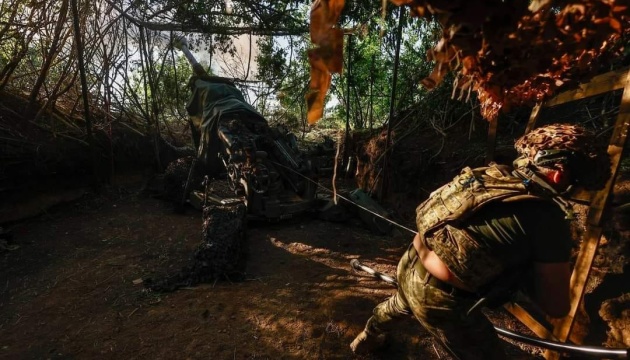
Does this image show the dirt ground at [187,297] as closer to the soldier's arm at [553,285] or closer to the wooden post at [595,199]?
the wooden post at [595,199]

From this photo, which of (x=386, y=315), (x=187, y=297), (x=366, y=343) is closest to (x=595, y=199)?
(x=386, y=315)

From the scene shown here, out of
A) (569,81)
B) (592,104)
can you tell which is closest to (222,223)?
(569,81)

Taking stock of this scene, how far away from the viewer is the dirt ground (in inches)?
126

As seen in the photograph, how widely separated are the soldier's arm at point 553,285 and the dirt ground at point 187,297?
1.43 m

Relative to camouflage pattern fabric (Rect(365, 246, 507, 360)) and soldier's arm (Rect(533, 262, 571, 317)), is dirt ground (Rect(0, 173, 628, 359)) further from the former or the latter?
soldier's arm (Rect(533, 262, 571, 317))

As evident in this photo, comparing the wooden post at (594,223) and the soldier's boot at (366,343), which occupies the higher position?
the wooden post at (594,223)

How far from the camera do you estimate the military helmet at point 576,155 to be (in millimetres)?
1719

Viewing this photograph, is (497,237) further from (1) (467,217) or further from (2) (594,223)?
(2) (594,223)

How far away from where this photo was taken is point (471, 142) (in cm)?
610

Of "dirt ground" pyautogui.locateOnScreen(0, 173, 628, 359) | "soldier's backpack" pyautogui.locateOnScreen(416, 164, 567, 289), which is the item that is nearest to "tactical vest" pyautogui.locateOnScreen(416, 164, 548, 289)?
"soldier's backpack" pyautogui.locateOnScreen(416, 164, 567, 289)

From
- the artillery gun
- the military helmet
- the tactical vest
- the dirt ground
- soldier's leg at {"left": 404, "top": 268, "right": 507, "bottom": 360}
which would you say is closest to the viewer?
the military helmet

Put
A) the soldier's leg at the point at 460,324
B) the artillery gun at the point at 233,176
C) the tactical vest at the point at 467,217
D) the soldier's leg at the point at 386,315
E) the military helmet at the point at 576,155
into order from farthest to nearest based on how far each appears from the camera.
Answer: the artillery gun at the point at 233,176
the soldier's leg at the point at 386,315
the soldier's leg at the point at 460,324
the tactical vest at the point at 467,217
the military helmet at the point at 576,155

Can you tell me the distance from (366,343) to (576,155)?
198 cm

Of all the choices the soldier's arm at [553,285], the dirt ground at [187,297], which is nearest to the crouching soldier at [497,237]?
the soldier's arm at [553,285]
